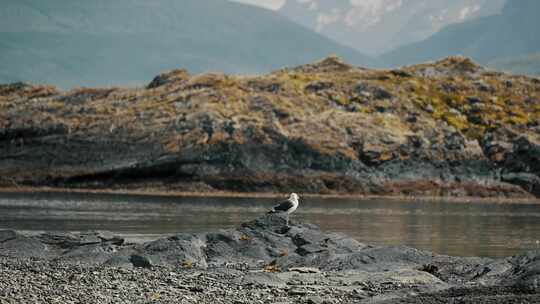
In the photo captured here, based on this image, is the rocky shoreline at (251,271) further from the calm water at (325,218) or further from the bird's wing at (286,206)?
the calm water at (325,218)

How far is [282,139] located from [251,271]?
6067 centimetres

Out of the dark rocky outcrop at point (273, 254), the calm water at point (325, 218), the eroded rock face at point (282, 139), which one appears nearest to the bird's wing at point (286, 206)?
the dark rocky outcrop at point (273, 254)

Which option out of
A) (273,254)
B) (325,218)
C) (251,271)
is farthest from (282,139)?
(251,271)

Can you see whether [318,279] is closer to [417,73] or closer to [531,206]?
[531,206]

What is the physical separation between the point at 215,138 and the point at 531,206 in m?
29.7

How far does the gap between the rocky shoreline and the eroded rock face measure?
169ft

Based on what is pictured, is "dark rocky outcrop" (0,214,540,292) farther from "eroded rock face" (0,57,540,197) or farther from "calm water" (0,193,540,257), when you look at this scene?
"eroded rock face" (0,57,540,197)

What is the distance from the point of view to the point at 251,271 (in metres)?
29.6

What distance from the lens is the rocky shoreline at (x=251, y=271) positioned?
23.6m

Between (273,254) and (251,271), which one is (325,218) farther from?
(251,271)

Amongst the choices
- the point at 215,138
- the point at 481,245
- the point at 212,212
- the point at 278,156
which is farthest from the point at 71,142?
the point at 481,245

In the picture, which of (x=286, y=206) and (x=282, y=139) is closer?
(x=286, y=206)

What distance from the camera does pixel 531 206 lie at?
77.3 metres

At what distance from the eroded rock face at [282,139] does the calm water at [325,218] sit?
33.3ft
